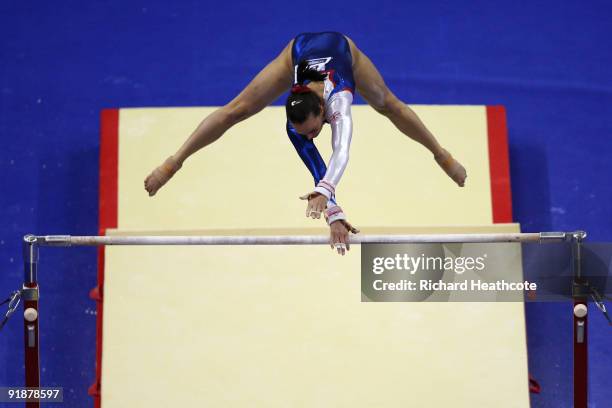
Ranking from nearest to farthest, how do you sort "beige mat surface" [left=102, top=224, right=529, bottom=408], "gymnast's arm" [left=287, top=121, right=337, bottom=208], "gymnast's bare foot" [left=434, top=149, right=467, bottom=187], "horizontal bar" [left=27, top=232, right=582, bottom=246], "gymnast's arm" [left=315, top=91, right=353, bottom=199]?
"gymnast's arm" [left=315, top=91, right=353, bottom=199] < "gymnast's arm" [left=287, top=121, right=337, bottom=208] < "horizontal bar" [left=27, top=232, right=582, bottom=246] < "gymnast's bare foot" [left=434, top=149, right=467, bottom=187] < "beige mat surface" [left=102, top=224, right=529, bottom=408]

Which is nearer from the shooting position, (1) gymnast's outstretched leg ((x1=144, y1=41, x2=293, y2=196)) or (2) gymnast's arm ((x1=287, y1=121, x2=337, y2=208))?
(2) gymnast's arm ((x1=287, y1=121, x2=337, y2=208))

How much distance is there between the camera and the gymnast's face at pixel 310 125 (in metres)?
3.66

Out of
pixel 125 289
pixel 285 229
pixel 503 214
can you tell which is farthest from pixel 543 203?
pixel 125 289

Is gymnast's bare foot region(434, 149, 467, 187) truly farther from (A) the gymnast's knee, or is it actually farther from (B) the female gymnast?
(A) the gymnast's knee

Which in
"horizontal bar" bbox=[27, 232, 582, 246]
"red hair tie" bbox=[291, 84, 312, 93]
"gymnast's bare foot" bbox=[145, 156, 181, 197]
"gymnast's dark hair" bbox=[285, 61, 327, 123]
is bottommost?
"horizontal bar" bbox=[27, 232, 582, 246]

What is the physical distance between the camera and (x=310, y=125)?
3.68 metres

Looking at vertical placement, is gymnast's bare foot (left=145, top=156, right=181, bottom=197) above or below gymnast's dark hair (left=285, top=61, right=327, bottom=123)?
below

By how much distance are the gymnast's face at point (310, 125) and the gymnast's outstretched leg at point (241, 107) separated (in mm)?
453

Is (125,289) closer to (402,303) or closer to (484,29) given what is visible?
(402,303)

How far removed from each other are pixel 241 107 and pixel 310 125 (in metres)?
0.55

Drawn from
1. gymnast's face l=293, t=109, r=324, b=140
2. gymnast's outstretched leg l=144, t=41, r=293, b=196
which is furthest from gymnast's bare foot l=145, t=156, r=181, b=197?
gymnast's face l=293, t=109, r=324, b=140

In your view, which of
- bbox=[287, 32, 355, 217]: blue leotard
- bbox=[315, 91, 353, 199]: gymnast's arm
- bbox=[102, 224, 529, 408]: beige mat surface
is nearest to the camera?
bbox=[315, 91, 353, 199]: gymnast's arm

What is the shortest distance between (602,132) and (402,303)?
1.97 m

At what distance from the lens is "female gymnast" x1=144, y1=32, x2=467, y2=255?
3611 mm
